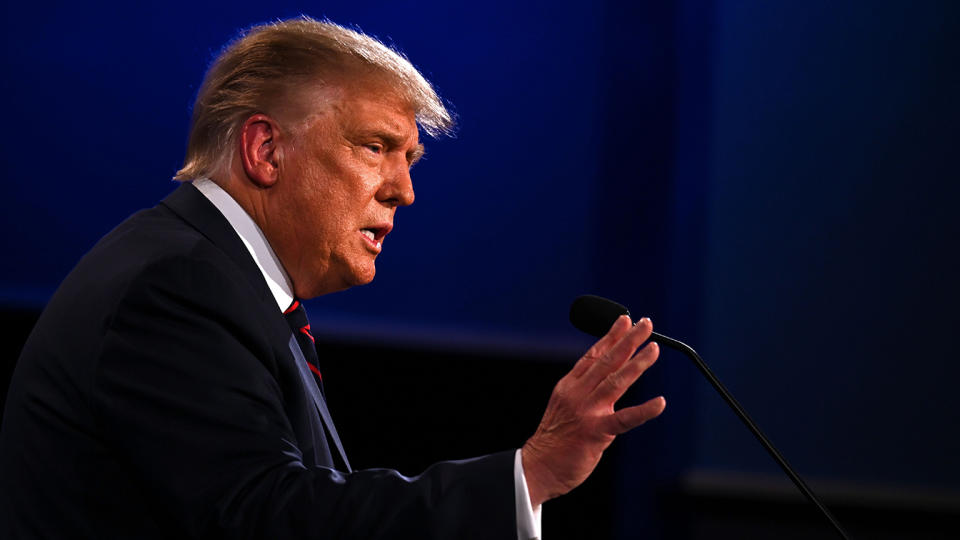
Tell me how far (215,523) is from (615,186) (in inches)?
74.0

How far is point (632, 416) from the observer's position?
2.97ft

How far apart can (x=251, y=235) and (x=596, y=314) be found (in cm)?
47

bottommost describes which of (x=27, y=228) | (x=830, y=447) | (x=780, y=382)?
(x=830, y=447)

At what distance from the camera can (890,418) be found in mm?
2416

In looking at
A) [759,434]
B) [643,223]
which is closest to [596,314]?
[759,434]

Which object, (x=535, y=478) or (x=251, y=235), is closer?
(x=535, y=478)

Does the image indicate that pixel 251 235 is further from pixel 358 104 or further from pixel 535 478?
pixel 535 478

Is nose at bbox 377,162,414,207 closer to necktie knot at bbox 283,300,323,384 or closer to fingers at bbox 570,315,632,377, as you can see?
necktie knot at bbox 283,300,323,384

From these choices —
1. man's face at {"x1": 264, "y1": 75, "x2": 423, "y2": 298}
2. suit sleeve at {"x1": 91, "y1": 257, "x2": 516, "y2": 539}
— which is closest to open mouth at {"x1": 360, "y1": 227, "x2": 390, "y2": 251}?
man's face at {"x1": 264, "y1": 75, "x2": 423, "y2": 298}

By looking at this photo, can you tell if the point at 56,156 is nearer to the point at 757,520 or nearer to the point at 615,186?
the point at 615,186

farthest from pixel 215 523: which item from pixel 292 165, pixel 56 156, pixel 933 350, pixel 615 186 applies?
pixel 56 156

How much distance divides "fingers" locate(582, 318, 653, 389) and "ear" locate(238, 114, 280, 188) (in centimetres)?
56

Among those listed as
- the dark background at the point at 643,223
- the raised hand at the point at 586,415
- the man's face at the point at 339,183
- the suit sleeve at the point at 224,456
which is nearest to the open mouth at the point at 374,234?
the man's face at the point at 339,183

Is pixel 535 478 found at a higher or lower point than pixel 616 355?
lower
